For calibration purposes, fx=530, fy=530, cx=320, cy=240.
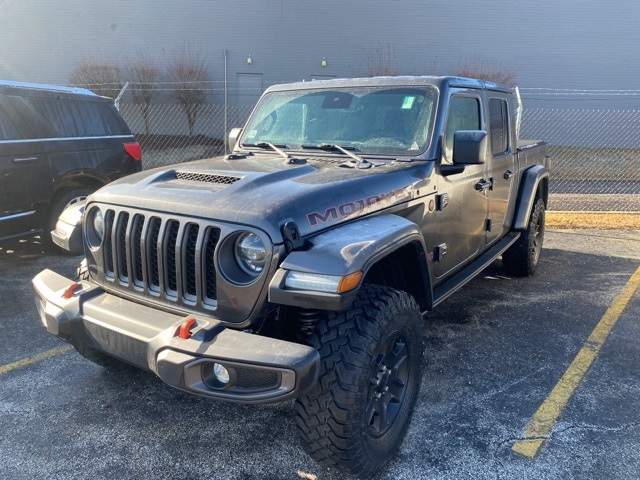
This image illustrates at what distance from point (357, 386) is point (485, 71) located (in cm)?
2055

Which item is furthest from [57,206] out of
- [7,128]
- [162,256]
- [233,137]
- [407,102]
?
[407,102]

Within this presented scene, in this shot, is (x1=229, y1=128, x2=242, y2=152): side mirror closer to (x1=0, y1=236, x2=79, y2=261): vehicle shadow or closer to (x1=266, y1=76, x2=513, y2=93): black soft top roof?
(x1=266, y1=76, x2=513, y2=93): black soft top roof

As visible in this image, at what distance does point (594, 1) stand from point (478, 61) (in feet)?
15.7

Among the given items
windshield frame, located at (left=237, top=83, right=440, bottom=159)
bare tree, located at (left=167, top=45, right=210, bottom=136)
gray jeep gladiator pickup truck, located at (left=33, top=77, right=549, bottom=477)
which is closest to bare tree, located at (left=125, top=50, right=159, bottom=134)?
bare tree, located at (left=167, top=45, right=210, bottom=136)

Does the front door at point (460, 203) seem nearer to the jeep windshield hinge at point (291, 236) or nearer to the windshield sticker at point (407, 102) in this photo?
the windshield sticker at point (407, 102)

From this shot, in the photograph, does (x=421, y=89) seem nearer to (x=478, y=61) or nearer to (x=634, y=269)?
(x=634, y=269)

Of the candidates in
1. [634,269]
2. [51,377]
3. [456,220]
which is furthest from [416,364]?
[634,269]

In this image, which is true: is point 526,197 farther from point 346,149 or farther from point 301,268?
point 301,268

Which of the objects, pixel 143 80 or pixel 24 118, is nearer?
pixel 24 118

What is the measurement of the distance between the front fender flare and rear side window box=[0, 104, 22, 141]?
4.60 meters

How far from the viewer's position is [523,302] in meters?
5.16

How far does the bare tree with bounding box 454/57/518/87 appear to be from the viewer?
20375 millimetres

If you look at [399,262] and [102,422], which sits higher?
[399,262]

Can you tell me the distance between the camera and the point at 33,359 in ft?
12.8
